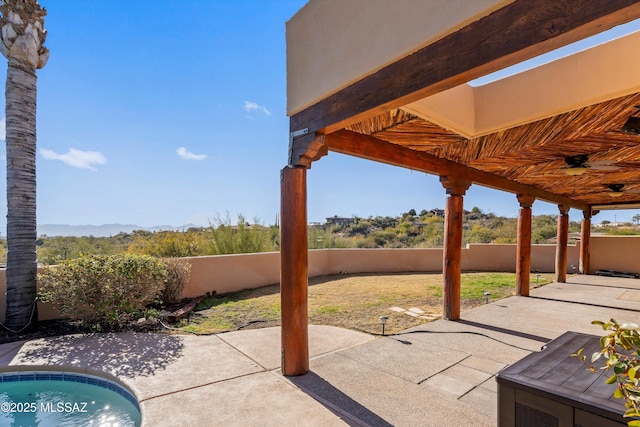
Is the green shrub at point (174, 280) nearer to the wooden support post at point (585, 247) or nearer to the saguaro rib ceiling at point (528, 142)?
the saguaro rib ceiling at point (528, 142)

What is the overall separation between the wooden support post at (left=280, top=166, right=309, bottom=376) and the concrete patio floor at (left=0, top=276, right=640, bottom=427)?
0.81ft

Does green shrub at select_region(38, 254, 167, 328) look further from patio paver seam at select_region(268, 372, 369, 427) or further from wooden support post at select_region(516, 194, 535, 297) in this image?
wooden support post at select_region(516, 194, 535, 297)

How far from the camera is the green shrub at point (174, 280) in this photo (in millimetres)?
6559

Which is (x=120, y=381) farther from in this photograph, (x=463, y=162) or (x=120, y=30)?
(x=120, y=30)

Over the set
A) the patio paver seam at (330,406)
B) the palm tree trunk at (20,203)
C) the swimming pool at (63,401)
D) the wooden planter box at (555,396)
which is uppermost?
the palm tree trunk at (20,203)

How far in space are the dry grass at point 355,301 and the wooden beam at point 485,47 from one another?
3.67 metres

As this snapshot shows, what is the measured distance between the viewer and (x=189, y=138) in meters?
16.7

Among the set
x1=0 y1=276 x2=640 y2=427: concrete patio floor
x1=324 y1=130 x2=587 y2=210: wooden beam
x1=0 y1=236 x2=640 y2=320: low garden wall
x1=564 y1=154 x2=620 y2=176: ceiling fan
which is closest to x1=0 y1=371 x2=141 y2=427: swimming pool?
x1=0 y1=276 x2=640 y2=427: concrete patio floor

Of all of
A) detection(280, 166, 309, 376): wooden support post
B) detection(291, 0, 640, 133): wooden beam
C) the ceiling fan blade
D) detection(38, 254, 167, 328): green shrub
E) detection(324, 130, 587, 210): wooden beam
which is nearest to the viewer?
detection(291, 0, 640, 133): wooden beam

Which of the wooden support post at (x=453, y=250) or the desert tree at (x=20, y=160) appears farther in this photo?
the wooden support post at (x=453, y=250)

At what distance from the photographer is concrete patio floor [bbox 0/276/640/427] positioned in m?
2.72

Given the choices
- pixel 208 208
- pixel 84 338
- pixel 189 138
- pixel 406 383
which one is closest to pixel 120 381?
pixel 84 338

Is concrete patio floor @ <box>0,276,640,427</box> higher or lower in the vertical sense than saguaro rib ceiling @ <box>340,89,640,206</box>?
lower

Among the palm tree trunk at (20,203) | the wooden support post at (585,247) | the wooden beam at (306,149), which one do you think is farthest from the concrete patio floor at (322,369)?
the wooden support post at (585,247)
